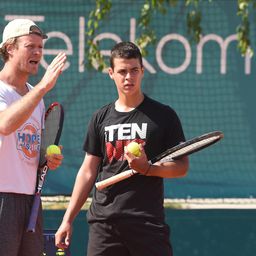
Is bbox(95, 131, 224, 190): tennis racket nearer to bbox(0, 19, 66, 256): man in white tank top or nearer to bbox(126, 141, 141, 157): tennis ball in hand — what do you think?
bbox(126, 141, 141, 157): tennis ball in hand

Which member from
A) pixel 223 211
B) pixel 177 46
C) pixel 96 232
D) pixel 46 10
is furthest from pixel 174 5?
pixel 96 232

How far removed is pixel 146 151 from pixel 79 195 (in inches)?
18.5

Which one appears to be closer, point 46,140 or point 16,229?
point 16,229

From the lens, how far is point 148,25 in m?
7.29

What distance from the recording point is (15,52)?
184 inches

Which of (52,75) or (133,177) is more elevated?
(52,75)

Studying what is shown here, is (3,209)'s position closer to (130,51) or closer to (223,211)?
(130,51)

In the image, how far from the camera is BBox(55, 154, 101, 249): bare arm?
517cm

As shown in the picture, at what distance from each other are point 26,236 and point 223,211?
3.01 metres

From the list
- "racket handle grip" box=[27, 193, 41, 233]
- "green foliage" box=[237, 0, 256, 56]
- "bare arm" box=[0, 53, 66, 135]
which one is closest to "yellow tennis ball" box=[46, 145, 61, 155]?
"racket handle grip" box=[27, 193, 41, 233]

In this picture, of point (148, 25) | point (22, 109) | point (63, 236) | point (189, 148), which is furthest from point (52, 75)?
point (148, 25)

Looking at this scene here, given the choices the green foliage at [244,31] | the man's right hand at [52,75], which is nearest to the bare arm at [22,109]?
the man's right hand at [52,75]

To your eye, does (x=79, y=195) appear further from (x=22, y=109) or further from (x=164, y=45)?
(x=164, y=45)

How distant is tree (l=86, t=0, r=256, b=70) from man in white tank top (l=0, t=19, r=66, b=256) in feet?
8.22
